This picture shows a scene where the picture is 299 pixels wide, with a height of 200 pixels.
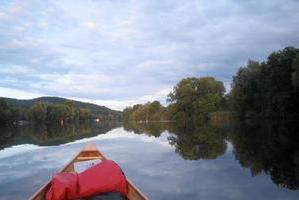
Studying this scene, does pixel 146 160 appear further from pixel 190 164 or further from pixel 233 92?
pixel 233 92

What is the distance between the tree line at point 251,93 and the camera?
5400 centimetres

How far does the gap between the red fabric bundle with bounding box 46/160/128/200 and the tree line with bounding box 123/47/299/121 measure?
4220 cm

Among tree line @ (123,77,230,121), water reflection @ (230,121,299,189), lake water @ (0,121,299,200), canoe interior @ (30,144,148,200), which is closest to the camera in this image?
canoe interior @ (30,144,148,200)

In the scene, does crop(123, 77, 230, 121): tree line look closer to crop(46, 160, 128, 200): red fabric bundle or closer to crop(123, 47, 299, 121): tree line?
crop(123, 47, 299, 121): tree line

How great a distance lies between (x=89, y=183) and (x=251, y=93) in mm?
59777

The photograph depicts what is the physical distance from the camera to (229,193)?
1055 cm

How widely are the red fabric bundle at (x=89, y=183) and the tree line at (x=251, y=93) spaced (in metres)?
42.2

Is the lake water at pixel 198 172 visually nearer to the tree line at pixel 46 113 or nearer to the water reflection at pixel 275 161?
the water reflection at pixel 275 161

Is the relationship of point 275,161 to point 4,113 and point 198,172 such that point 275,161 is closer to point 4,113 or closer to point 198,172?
point 198,172

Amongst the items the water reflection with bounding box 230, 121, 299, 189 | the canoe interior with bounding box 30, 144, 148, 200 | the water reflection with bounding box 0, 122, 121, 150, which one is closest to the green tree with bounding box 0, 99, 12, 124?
the water reflection with bounding box 0, 122, 121, 150

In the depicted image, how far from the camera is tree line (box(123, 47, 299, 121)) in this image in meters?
54.0

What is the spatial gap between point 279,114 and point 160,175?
156ft

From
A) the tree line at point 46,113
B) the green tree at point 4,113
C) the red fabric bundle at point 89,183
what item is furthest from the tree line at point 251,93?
the tree line at point 46,113

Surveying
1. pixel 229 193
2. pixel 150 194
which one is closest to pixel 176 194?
pixel 150 194
